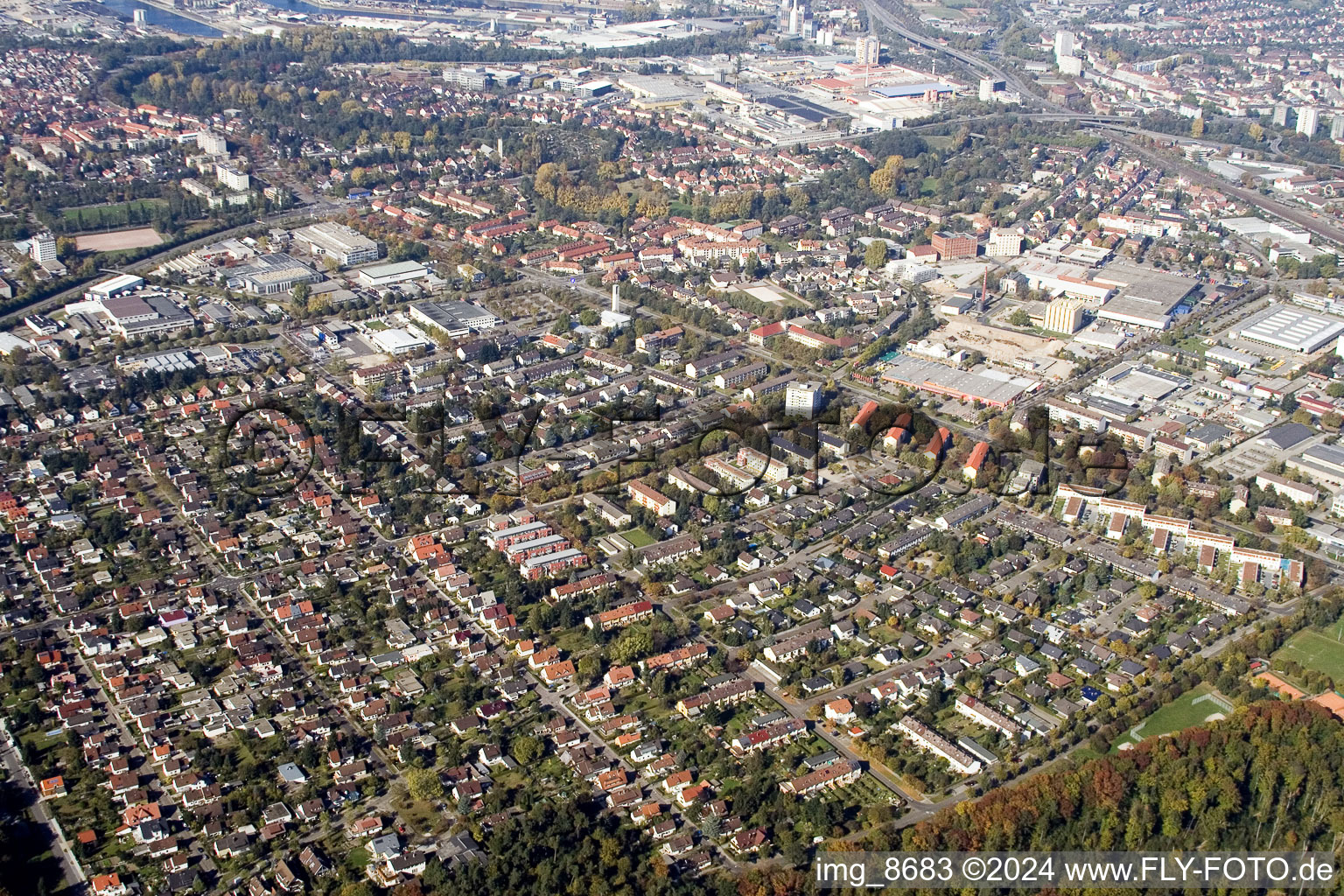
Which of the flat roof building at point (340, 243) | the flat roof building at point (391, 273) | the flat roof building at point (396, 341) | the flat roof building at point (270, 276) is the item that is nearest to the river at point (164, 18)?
the flat roof building at point (340, 243)

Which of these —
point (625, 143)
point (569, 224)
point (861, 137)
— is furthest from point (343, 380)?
point (861, 137)

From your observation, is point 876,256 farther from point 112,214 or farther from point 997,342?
point 112,214

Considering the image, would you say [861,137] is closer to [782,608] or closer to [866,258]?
[866,258]

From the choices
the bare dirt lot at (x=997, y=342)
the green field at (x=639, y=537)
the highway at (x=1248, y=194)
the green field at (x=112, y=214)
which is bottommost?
the green field at (x=639, y=537)

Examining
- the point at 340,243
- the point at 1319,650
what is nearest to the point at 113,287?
the point at 340,243

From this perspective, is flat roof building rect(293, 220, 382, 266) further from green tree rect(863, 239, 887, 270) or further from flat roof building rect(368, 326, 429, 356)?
green tree rect(863, 239, 887, 270)

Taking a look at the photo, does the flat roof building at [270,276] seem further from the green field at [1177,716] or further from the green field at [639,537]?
the green field at [1177,716]
